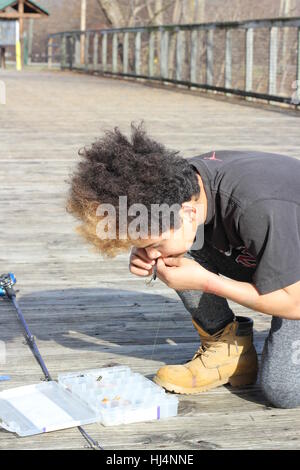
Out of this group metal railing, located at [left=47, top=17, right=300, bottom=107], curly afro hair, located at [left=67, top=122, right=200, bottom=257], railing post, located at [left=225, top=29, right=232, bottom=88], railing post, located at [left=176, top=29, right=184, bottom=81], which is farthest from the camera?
railing post, located at [left=176, top=29, right=184, bottom=81]

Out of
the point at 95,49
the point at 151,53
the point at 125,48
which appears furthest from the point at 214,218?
the point at 95,49

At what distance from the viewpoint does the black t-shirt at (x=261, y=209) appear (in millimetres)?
2916

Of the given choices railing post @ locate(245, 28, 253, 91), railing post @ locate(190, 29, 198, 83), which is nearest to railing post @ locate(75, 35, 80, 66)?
railing post @ locate(190, 29, 198, 83)

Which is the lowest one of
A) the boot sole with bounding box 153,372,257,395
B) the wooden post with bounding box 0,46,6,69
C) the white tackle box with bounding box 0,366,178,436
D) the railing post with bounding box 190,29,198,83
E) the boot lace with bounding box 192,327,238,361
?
the wooden post with bounding box 0,46,6,69

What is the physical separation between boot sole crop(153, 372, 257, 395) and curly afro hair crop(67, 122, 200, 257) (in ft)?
2.39

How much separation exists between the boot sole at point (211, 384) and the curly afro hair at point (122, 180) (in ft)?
2.39

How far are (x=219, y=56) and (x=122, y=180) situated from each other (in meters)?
15.1

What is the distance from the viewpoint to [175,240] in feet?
9.56

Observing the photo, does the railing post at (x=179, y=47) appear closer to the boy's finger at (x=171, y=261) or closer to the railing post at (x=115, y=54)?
the railing post at (x=115, y=54)

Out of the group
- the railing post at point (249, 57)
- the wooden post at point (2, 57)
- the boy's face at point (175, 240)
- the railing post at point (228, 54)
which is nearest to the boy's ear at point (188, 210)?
the boy's face at point (175, 240)

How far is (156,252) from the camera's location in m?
2.96

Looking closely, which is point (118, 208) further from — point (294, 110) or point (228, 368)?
point (294, 110)

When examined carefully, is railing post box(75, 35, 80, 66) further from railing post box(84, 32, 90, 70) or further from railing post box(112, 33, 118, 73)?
railing post box(112, 33, 118, 73)

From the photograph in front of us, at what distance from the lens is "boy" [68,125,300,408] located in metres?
2.86
